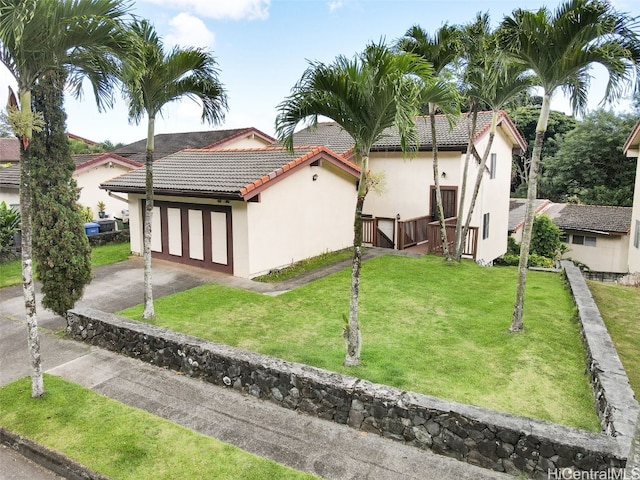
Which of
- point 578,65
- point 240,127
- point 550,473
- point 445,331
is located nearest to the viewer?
point 550,473

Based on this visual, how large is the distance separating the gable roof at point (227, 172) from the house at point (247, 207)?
29 millimetres

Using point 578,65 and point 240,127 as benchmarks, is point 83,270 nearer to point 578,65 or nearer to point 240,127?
point 578,65

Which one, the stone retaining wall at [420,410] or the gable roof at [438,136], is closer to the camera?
the stone retaining wall at [420,410]

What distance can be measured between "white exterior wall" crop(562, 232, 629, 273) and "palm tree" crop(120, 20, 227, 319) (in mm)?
23425

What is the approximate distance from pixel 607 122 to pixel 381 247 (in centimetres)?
2483

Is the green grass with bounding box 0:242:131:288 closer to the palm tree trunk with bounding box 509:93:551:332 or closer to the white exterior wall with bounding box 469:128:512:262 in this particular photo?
the palm tree trunk with bounding box 509:93:551:332

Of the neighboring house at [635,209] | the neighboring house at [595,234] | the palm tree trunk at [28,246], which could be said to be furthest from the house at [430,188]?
the palm tree trunk at [28,246]

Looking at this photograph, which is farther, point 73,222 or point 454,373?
point 73,222

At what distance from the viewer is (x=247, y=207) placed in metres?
11.8

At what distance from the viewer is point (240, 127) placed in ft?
90.6

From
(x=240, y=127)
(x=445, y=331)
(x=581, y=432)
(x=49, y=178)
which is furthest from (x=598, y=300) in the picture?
(x=240, y=127)

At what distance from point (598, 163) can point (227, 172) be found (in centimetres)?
3012

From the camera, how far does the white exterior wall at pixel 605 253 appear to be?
24.3m

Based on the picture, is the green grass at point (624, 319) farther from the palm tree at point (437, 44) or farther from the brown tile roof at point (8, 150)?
the brown tile roof at point (8, 150)
